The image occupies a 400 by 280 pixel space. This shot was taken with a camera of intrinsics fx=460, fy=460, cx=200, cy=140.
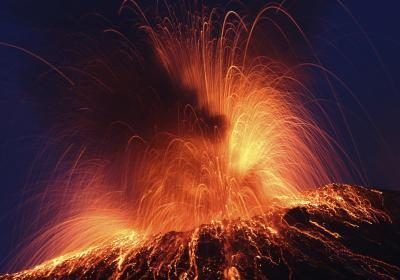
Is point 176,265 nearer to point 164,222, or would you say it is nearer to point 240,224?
point 240,224

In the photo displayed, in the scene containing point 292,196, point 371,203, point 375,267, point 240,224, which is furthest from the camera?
point 292,196

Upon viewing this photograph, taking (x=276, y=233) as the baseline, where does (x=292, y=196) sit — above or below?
above

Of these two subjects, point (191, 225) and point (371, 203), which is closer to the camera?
point (371, 203)

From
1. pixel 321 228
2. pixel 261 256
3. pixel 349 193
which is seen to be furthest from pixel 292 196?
pixel 261 256

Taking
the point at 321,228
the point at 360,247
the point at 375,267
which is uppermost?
the point at 321,228

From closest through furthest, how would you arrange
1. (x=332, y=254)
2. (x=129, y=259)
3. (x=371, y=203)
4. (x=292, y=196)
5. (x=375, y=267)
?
1. (x=375, y=267)
2. (x=332, y=254)
3. (x=129, y=259)
4. (x=371, y=203)
5. (x=292, y=196)

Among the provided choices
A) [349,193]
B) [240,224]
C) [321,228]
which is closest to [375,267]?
[321,228]
